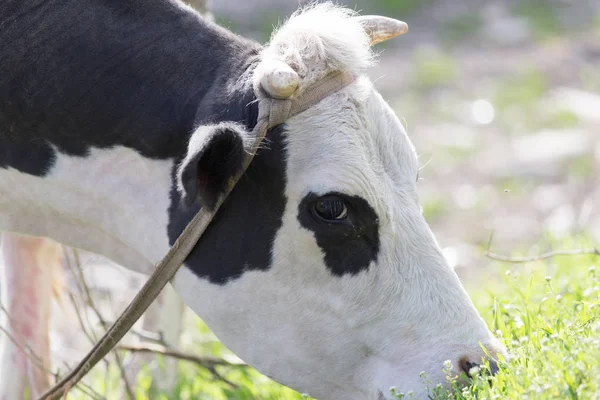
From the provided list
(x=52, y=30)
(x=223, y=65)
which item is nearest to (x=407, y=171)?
(x=223, y=65)

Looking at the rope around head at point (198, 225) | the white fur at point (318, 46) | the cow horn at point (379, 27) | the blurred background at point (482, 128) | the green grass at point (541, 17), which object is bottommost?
the rope around head at point (198, 225)

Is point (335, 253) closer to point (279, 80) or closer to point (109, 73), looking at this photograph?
point (279, 80)

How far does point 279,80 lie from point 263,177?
1.12ft

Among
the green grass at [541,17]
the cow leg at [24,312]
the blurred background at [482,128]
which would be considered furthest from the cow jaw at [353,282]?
the green grass at [541,17]

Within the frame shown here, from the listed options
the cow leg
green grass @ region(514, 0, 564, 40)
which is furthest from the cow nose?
green grass @ region(514, 0, 564, 40)

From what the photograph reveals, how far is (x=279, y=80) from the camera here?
9.84ft

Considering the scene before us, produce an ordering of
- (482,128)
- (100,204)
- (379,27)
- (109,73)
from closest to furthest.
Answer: (109,73) → (100,204) → (379,27) → (482,128)

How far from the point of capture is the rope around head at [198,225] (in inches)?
121

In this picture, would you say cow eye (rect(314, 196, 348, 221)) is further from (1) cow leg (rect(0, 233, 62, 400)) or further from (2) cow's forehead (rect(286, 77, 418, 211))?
(1) cow leg (rect(0, 233, 62, 400))

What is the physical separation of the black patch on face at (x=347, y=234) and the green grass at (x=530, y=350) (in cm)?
45

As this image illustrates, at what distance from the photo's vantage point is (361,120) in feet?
10.5

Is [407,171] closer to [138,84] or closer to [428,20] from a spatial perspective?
[138,84]

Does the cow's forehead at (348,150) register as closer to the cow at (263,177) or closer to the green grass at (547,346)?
the cow at (263,177)

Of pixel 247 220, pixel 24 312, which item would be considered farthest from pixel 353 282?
pixel 24 312
